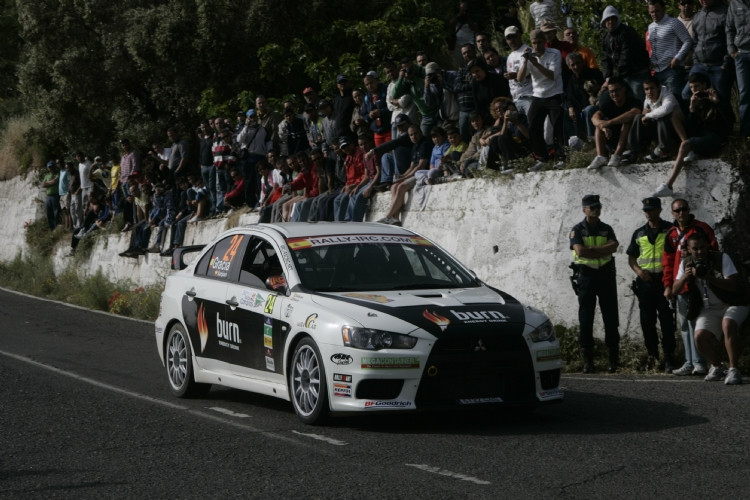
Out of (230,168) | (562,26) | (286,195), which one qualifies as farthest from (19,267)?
(562,26)

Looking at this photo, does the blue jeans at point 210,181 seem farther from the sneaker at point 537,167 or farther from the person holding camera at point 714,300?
the person holding camera at point 714,300

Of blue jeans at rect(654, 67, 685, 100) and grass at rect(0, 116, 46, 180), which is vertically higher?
grass at rect(0, 116, 46, 180)

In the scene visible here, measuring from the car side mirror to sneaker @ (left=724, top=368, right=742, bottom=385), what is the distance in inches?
178

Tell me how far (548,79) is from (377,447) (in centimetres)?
886

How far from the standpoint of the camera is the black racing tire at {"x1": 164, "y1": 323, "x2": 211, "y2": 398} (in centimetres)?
1112

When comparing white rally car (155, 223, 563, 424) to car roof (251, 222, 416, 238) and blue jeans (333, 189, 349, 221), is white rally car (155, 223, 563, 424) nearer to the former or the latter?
car roof (251, 222, 416, 238)

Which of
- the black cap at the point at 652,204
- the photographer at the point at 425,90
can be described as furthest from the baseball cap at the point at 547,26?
the black cap at the point at 652,204

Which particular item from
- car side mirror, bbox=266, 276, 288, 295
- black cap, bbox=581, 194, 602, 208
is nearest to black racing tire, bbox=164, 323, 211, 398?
car side mirror, bbox=266, 276, 288, 295

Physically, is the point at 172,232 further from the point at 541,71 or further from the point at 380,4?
the point at 541,71

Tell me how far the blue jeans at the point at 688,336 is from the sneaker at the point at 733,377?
918 mm

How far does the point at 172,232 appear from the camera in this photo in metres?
26.2

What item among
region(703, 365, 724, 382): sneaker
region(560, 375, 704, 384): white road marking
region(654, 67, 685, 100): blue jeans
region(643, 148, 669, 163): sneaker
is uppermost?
region(654, 67, 685, 100): blue jeans

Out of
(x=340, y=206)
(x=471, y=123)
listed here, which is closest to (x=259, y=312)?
(x=471, y=123)

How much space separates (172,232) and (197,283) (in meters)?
15.4
